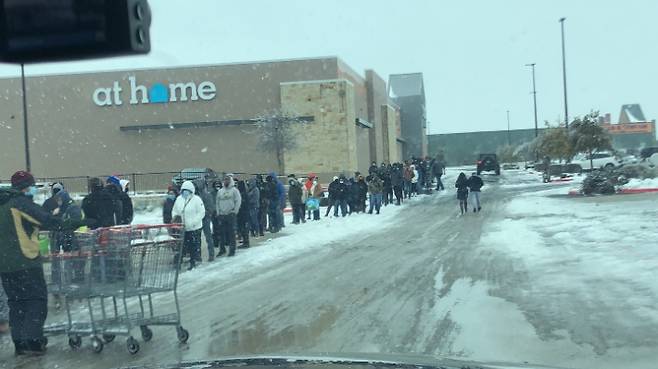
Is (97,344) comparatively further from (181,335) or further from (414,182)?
(414,182)

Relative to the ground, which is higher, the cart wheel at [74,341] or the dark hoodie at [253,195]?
the dark hoodie at [253,195]

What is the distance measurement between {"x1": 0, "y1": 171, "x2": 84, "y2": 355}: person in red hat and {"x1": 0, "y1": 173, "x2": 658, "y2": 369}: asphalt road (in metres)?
0.27

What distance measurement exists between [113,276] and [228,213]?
7.50 m

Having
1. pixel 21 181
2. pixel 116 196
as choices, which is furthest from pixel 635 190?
pixel 21 181

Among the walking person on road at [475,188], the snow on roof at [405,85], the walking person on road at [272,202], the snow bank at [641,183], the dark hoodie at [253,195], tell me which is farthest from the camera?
the snow on roof at [405,85]

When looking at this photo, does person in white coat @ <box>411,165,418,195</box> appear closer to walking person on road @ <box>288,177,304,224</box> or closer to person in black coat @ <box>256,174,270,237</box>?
walking person on road @ <box>288,177,304,224</box>

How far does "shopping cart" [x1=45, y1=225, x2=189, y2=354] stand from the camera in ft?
26.0

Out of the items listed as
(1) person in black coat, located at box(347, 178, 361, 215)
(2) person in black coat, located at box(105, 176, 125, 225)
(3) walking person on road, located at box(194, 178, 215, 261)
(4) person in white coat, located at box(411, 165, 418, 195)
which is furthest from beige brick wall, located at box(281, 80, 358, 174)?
(2) person in black coat, located at box(105, 176, 125, 225)

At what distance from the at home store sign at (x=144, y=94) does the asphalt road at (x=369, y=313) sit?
110 ft

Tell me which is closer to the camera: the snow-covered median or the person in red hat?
the snow-covered median

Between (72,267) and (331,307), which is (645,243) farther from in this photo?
(72,267)

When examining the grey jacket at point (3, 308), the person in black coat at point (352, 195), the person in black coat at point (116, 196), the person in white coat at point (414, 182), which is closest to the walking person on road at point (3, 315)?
the grey jacket at point (3, 308)

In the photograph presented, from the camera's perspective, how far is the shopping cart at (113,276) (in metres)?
7.94

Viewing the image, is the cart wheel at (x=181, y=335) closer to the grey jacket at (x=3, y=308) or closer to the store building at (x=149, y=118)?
the grey jacket at (x=3, y=308)
